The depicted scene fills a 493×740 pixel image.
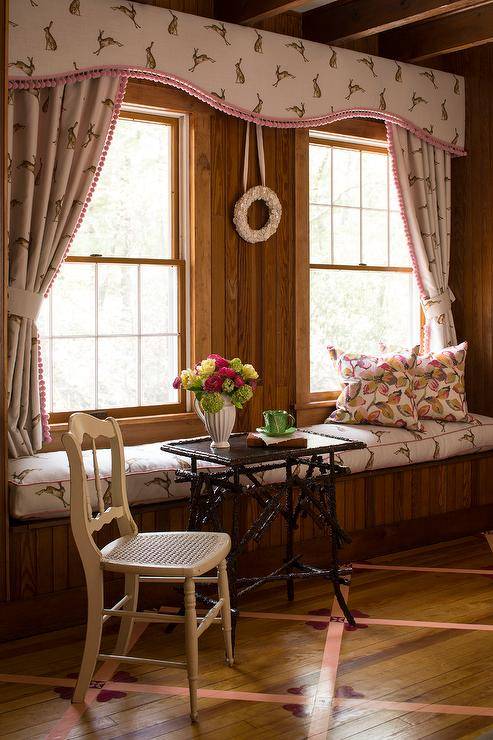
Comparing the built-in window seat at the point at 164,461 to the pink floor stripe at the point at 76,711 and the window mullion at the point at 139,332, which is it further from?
the pink floor stripe at the point at 76,711

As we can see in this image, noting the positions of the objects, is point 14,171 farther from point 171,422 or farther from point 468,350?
point 468,350

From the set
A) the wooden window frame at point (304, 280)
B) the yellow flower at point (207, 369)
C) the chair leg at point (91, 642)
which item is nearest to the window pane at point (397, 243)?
the wooden window frame at point (304, 280)

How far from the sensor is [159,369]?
15.9 ft

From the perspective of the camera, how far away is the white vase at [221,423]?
389cm

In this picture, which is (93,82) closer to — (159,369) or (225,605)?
(159,369)

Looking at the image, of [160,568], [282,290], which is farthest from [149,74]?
[160,568]

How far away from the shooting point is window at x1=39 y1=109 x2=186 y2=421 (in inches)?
179

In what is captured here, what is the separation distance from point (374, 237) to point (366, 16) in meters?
1.43

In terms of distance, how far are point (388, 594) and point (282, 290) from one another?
1.86 metres

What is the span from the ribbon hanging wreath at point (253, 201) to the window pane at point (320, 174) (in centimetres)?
47

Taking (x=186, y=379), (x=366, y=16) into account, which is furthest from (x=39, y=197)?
(x=366, y=16)

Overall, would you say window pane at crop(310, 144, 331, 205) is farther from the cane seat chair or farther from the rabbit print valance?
the cane seat chair

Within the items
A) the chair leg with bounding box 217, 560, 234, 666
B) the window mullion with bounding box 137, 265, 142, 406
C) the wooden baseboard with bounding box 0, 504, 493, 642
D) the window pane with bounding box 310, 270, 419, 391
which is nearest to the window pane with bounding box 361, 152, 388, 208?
the window pane with bounding box 310, 270, 419, 391

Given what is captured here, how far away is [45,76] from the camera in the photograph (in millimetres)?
4094
